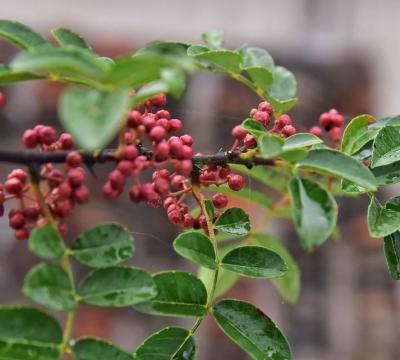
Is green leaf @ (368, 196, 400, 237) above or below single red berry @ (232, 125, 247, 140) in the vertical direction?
below

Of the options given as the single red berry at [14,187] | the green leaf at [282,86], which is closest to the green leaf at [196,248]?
the single red berry at [14,187]

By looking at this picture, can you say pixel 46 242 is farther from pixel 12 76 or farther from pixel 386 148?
pixel 386 148

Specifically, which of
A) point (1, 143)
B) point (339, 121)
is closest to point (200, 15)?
point (1, 143)

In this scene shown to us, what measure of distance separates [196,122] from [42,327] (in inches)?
69.3

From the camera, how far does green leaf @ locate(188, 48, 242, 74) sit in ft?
2.05

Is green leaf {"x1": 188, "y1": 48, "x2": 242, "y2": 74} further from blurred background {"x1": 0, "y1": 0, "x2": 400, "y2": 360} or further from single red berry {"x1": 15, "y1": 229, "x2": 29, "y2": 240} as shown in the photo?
blurred background {"x1": 0, "y1": 0, "x2": 400, "y2": 360}

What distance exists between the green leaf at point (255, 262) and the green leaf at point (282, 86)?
0.64ft

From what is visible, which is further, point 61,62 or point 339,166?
point 339,166

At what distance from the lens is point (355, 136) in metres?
0.64

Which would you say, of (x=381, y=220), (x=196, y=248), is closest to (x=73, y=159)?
(x=196, y=248)

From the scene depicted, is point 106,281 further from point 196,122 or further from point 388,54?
point 388,54

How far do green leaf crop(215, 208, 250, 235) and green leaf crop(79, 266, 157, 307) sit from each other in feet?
0.41

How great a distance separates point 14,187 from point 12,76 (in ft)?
0.25

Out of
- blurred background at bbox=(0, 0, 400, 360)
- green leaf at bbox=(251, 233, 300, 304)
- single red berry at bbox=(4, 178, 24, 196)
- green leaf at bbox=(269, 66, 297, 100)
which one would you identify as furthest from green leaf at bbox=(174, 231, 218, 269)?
blurred background at bbox=(0, 0, 400, 360)
